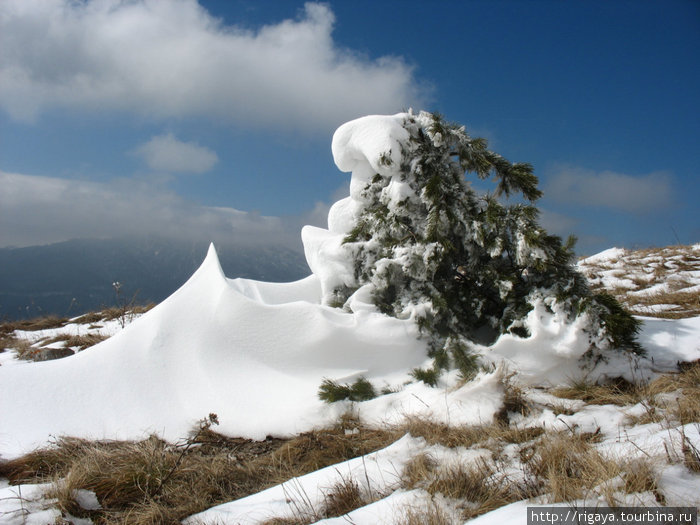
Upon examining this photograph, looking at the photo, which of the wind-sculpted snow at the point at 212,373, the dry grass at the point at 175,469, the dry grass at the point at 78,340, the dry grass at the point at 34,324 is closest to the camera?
the dry grass at the point at 175,469

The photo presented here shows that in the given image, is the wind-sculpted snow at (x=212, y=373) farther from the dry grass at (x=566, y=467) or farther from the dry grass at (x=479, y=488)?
the dry grass at (x=566, y=467)

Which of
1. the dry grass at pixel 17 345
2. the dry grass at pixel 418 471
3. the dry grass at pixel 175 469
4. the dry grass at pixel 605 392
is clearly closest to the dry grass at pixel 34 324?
the dry grass at pixel 17 345

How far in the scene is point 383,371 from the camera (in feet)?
14.2

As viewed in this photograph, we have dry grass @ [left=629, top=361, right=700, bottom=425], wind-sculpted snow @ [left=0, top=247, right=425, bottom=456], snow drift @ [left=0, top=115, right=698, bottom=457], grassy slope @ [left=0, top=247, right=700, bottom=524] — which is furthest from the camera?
wind-sculpted snow @ [left=0, top=247, right=425, bottom=456]

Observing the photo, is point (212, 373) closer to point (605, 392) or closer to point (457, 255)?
point (457, 255)

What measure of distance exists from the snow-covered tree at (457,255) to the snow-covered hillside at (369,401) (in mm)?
160

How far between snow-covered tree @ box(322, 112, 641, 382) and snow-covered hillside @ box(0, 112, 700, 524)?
0.53 feet

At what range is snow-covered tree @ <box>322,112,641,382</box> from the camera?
396 cm

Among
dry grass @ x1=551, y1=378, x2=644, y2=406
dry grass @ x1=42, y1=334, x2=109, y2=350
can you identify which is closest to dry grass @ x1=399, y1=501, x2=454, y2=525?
dry grass @ x1=551, y1=378, x2=644, y2=406

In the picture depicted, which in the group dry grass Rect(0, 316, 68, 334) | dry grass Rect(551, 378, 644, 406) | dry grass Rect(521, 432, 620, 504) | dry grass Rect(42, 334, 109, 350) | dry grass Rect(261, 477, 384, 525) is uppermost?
dry grass Rect(0, 316, 68, 334)

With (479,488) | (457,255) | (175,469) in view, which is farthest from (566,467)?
→ (457,255)

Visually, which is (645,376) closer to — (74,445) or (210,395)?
(210,395)

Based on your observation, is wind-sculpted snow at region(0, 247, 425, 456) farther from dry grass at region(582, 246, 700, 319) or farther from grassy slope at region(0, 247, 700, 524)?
dry grass at region(582, 246, 700, 319)

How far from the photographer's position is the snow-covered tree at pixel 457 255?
396 cm
